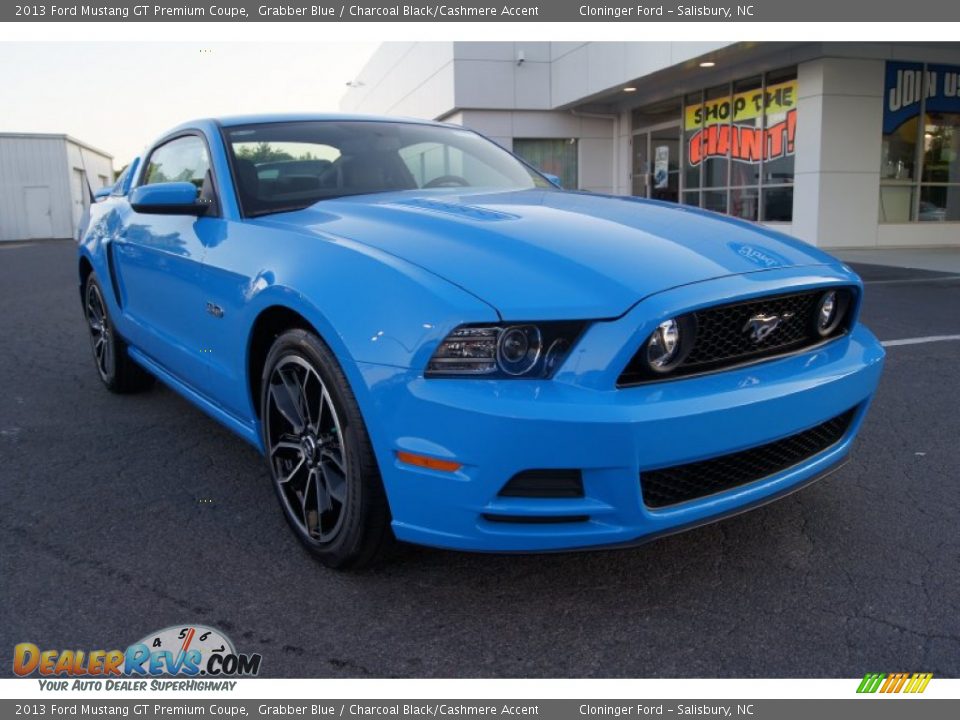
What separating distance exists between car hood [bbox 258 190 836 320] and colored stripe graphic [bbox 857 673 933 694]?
1.05 m

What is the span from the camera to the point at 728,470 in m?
2.19

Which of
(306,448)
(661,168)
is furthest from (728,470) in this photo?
(661,168)

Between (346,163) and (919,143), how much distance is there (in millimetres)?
14512

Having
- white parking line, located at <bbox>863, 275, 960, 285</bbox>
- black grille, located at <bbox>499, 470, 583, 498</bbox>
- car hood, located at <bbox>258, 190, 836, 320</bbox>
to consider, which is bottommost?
white parking line, located at <bbox>863, 275, 960, 285</bbox>

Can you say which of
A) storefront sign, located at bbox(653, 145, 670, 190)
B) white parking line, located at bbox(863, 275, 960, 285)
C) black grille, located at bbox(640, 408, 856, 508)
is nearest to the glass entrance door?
storefront sign, located at bbox(653, 145, 670, 190)

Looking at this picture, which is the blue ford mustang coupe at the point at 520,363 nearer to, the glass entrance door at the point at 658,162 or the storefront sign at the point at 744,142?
the storefront sign at the point at 744,142

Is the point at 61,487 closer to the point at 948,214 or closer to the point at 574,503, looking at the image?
the point at 574,503

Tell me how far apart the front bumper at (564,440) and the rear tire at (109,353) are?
9.81 feet

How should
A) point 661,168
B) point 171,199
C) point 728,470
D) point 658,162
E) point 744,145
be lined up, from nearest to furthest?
point 728,470
point 171,199
point 744,145
point 661,168
point 658,162

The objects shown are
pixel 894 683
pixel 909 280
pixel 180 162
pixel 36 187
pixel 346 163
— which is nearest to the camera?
pixel 894 683

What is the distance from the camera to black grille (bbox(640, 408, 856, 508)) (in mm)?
2070

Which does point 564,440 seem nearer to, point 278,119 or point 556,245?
point 556,245

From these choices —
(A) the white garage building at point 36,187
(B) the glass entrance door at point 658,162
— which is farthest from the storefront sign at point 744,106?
(A) the white garage building at point 36,187

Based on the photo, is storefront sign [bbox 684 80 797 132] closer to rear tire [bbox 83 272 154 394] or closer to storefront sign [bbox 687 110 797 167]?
storefront sign [bbox 687 110 797 167]
